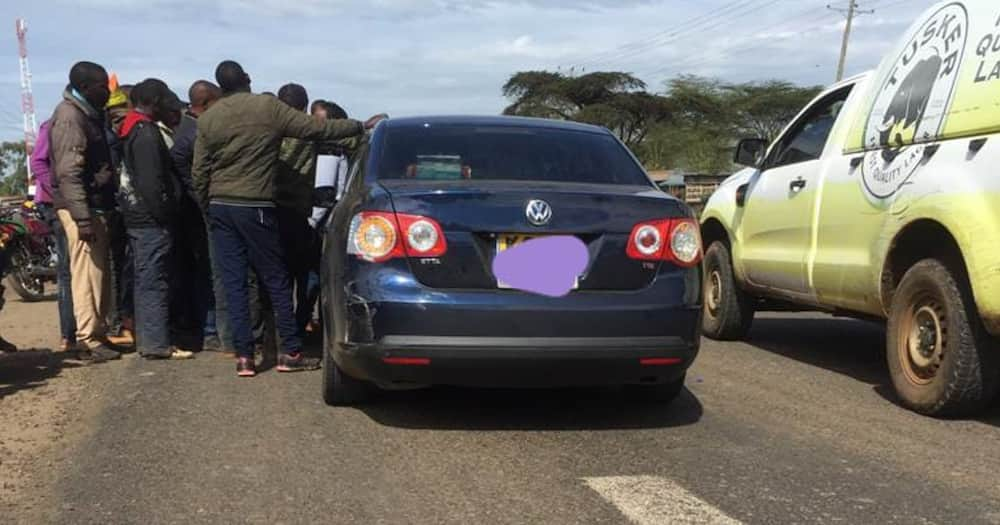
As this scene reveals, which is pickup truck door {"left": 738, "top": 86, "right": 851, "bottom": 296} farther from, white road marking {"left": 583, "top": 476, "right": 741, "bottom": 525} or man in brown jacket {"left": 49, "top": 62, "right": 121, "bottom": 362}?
man in brown jacket {"left": 49, "top": 62, "right": 121, "bottom": 362}

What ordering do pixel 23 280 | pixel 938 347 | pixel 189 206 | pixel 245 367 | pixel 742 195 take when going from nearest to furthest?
pixel 938 347
pixel 245 367
pixel 189 206
pixel 742 195
pixel 23 280

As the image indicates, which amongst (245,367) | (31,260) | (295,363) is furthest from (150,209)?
(31,260)

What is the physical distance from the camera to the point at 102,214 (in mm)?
6668

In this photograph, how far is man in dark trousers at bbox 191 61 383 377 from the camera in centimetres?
573

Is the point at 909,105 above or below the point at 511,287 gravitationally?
above

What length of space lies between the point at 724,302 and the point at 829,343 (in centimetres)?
101

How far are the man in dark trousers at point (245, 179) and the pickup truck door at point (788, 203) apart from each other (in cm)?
289

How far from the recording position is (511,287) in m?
4.22

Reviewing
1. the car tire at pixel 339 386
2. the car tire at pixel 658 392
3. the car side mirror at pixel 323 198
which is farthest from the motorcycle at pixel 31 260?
the car tire at pixel 658 392

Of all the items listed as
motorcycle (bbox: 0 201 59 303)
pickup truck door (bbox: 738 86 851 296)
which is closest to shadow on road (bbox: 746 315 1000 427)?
pickup truck door (bbox: 738 86 851 296)

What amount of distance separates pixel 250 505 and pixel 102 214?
380 centimetres

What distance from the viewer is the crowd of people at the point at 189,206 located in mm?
5770

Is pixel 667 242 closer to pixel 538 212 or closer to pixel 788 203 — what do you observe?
pixel 538 212

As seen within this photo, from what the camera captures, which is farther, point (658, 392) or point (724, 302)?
point (724, 302)
